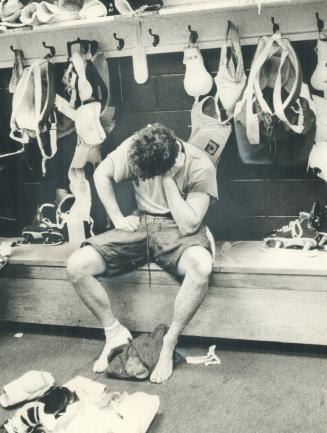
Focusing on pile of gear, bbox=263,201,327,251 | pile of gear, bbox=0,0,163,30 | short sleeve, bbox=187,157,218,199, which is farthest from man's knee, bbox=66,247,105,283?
pile of gear, bbox=0,0,163,30

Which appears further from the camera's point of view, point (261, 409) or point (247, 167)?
point (247, 167)

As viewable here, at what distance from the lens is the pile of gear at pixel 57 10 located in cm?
235

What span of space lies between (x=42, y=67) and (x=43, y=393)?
5.21ft

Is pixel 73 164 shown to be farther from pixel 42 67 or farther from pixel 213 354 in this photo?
pixel 213 354

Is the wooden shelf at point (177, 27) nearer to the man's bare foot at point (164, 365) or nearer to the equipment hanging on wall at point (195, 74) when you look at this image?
the equipment hanging on wall at point (195, 74)

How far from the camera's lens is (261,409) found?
1988 mm

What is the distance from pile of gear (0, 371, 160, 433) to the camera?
5.98 ft

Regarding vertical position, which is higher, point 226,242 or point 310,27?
point 310,27

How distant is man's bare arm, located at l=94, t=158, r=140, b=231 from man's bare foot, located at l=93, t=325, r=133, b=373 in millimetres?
470

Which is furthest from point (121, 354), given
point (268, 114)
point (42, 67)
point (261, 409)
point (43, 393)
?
point (42, 67)

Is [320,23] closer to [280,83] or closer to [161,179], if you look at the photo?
[280,83]

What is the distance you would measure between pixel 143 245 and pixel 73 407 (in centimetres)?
80

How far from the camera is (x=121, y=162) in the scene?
247cm

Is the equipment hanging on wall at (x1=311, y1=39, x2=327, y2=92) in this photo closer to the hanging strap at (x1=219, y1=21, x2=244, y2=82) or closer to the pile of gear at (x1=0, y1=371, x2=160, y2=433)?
the hanging strap at (x1=219, y1=21, x2=244, y2=82)
